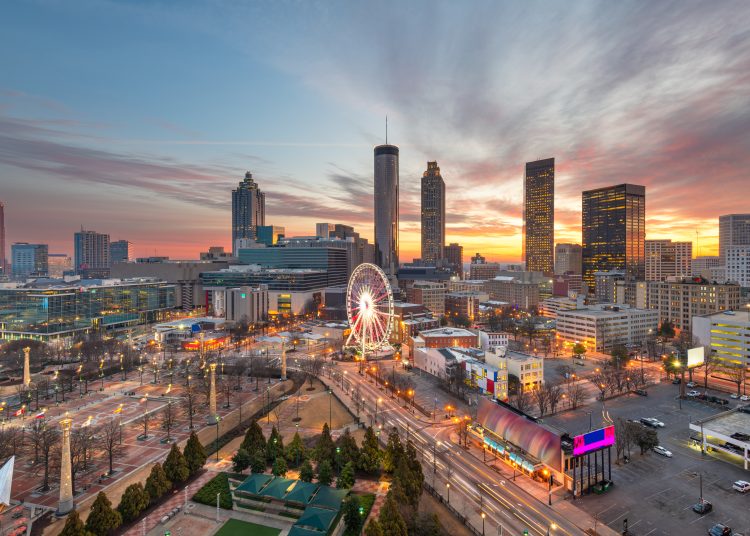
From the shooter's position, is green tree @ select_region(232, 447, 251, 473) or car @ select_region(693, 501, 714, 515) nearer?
car @ select_region(693, 501, 714, 515)

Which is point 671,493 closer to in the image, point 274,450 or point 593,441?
point 593,441

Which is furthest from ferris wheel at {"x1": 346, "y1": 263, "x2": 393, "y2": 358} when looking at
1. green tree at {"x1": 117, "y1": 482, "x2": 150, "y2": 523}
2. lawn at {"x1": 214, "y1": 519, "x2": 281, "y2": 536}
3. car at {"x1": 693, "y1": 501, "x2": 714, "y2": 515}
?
car at {"x1": 693, "y1": 501, "x2": 714, "y2": 515}

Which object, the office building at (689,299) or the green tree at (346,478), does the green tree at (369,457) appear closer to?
the green tree at (346,478)

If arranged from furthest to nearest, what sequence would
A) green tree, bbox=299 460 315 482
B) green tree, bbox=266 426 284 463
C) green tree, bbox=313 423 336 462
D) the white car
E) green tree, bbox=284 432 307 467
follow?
the white car < green tree, bbox=284 432 307 467 < green tree, bbox=266 426 284 463 < green tree, bbox=313 423 336 462 < green tree, bbox=299 460 315 482

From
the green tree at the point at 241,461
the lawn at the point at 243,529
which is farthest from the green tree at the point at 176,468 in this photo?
the lawn at the point at 243,529

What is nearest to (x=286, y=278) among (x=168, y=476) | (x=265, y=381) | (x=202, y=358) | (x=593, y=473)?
(x=202, y=358)

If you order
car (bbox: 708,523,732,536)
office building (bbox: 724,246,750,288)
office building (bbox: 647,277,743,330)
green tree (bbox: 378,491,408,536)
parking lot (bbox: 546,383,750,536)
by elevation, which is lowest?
parking lot (bbox: 546,383,750,536)

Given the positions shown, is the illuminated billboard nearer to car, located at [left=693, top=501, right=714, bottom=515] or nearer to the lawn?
car, located at [left=693, top=501, right=714, bottom=515]

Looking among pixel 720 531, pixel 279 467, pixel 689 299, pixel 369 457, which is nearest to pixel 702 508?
pixel 720 531
